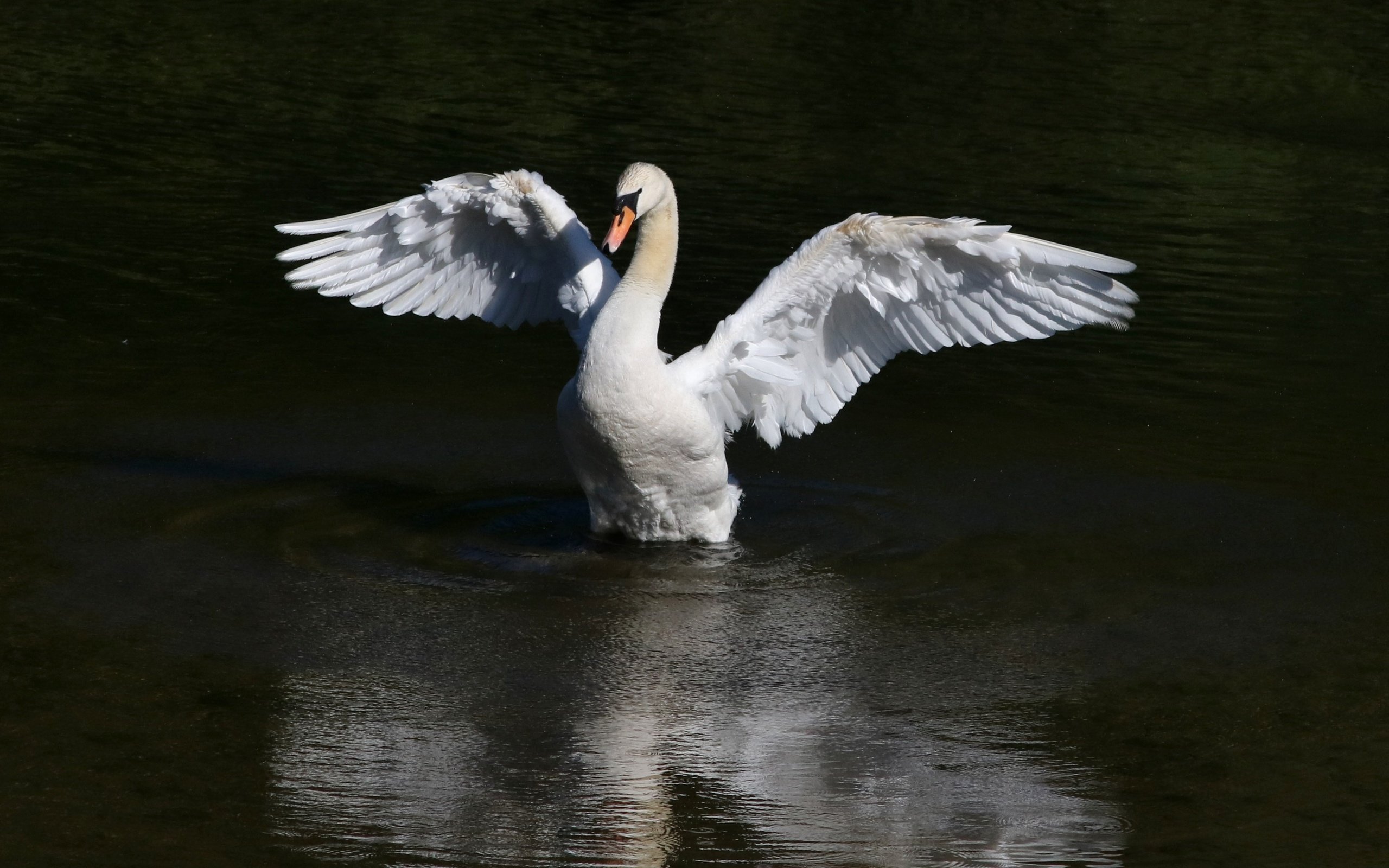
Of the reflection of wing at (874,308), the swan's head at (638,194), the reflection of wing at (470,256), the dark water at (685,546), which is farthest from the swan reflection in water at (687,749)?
the reflection of wing at (470,256)

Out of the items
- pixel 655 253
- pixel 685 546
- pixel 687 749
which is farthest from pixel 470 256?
pixel 687 749

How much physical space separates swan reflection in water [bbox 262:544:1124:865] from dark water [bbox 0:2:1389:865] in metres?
0.02

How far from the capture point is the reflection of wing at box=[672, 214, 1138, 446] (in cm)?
848

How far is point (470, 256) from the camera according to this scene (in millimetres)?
9531

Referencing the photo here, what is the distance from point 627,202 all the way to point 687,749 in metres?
2.95

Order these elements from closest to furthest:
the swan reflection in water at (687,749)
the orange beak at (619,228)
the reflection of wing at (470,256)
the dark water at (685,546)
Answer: the swan reflection in water at (687,749)
the dark water at (685,546)
the orange beak at (619,228)
the reflection of wing at (470,256)

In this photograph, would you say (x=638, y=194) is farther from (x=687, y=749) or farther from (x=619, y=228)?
(x=687, y=749)

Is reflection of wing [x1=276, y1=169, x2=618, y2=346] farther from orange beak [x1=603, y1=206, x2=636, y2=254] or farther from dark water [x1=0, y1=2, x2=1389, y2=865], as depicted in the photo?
dark water [x1=0, y1=2, x2=1389, y2=865]

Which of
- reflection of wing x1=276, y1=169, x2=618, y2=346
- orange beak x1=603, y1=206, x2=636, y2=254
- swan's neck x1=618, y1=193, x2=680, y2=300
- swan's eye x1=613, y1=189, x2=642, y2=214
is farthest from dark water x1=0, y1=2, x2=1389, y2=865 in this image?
swan's eye x1=613, y1=189, x2=642, y2=214

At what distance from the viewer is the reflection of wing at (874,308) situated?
8484mm

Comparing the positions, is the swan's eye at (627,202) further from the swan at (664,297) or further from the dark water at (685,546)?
the dark water at (685,546)

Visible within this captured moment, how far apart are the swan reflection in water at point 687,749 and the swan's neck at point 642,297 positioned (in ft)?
3.65

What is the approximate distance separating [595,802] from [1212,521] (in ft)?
14.9

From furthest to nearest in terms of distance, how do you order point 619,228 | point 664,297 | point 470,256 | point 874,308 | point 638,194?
point 470,256
point 874,308
point 664,297
point 638,194
point 619,228
